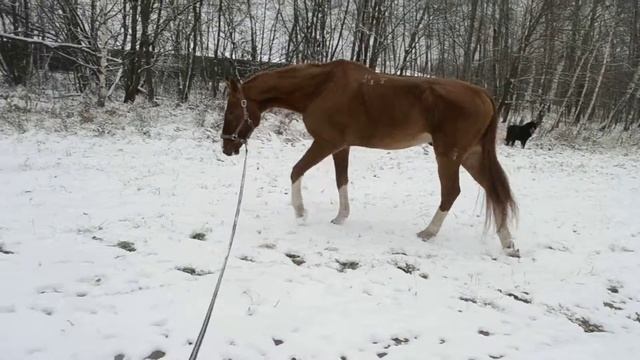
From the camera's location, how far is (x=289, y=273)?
3994 millimetres

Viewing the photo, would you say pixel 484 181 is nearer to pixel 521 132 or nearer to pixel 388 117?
pixel 388 117

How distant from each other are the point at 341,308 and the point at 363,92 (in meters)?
3.02

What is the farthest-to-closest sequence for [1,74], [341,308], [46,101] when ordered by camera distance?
[1,74] → [46,101] → [341,308]

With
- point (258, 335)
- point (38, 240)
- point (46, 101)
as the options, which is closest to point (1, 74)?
point (46, 101)

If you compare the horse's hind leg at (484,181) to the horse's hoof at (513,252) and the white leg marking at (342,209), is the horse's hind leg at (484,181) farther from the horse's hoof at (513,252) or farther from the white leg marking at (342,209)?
the white leg marking at (342,209)

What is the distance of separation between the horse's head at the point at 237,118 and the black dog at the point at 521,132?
49.4 ft

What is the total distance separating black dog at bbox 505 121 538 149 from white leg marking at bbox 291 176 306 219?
48.4 ft

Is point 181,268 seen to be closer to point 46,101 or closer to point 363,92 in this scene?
point 363,92

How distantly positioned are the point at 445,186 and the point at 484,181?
52 cm

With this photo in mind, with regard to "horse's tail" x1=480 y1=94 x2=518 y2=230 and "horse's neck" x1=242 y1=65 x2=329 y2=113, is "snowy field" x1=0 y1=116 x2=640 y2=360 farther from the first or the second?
"horse's neck" x1=242 y1=65 x2=329 y2=113

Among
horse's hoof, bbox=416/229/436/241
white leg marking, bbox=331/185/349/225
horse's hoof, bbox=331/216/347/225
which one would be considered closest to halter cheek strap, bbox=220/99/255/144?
white leg marking, bbox=331/185/349/225

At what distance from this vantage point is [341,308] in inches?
134

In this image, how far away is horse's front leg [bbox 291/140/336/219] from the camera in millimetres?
5586

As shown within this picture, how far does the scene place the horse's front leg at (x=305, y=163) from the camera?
18.3 ft
